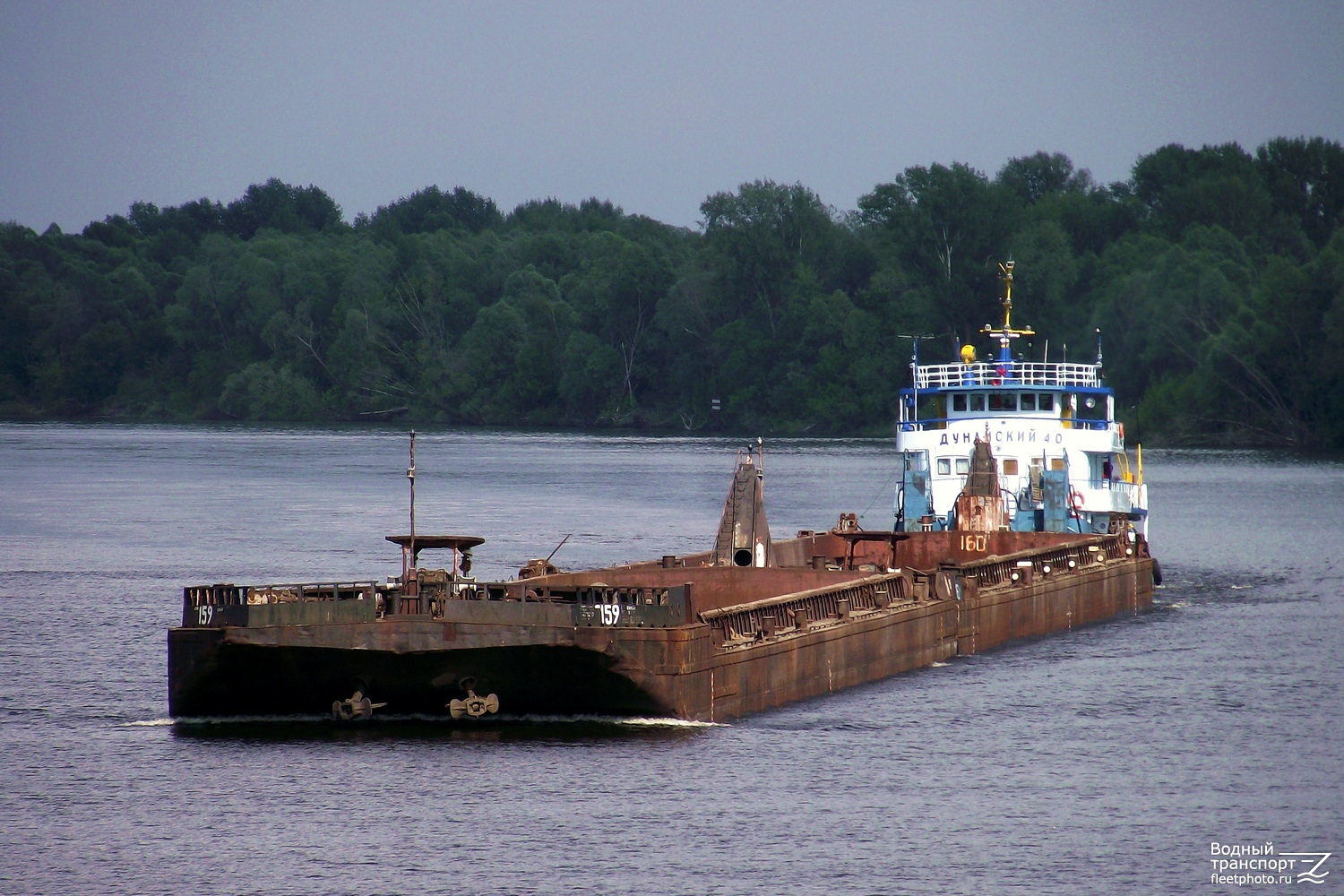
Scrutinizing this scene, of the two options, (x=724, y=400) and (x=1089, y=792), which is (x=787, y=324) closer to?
(x=724, y=400)

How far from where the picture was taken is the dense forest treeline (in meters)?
122

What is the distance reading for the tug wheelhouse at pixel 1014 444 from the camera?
46375 millimetres

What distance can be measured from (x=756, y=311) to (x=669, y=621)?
123 m

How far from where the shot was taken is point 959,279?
426 ft

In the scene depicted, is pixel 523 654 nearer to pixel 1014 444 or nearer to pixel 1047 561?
pixel 1047 561

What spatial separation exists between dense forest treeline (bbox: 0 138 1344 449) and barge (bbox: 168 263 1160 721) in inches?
2983

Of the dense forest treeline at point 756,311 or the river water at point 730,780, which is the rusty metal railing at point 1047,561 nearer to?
the river water at point 730,780

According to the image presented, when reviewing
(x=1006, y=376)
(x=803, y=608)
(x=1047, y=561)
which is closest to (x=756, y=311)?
(x=1006, y=376)

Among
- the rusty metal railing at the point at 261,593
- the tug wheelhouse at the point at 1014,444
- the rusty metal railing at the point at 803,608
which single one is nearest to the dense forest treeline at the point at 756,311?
the tug wheelhouse at the point at 1014,444

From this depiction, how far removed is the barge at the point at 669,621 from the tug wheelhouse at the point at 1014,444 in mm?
896

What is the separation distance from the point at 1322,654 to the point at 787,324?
10900 cm

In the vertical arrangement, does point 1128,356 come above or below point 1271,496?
above

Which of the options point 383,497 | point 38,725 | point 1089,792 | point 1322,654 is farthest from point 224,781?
point 383,497

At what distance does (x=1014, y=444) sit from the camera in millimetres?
46594
